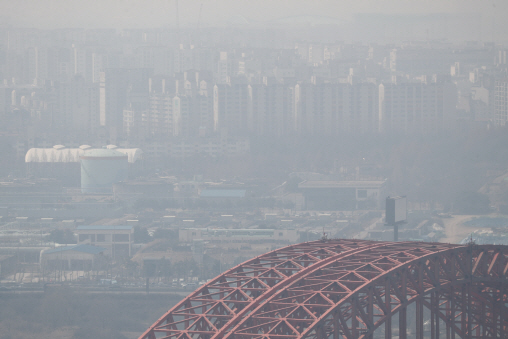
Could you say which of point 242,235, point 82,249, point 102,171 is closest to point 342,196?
point 242,235

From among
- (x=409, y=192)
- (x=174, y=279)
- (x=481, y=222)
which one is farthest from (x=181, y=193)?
(x=174, y=279)

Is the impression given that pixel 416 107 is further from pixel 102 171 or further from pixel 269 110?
pixel 102 171

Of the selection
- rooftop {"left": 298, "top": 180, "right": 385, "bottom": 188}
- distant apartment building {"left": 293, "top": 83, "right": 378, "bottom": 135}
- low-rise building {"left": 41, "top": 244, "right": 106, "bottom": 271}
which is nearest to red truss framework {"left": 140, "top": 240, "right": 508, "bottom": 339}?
low-rise building {"left": 41, "top": 244, "right": 106, "bottom": 271}

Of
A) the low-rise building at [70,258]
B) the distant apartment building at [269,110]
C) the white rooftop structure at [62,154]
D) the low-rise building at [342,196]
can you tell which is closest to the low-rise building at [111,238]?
the low-rise building at [70,258]

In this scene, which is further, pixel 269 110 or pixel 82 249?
pixel 269 110

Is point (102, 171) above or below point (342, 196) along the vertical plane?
above
